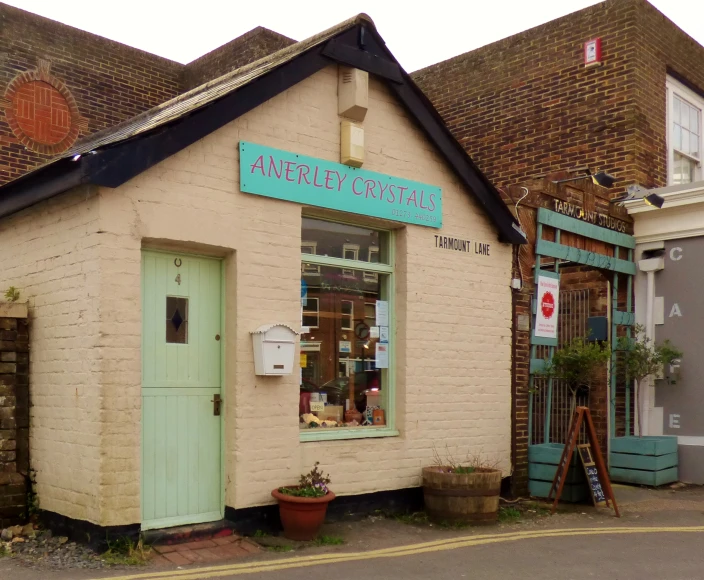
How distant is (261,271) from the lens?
23.1ft

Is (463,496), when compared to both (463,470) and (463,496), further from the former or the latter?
(463,470)

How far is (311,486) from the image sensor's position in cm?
696

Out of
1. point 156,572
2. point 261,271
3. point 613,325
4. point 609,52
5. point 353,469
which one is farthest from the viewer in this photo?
point 609,52

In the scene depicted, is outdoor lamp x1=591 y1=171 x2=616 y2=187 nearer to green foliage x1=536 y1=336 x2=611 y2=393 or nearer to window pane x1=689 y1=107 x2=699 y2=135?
green foliage x1=536 y1=336 x2=611 y2=393

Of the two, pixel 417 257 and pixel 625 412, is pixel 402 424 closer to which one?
pixel 417 257

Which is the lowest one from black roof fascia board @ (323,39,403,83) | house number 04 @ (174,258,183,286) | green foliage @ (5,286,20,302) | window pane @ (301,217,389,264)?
green foliage @ (5,286,20,302)

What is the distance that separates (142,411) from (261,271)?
158cm

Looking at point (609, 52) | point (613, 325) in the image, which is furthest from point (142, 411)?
point (609, 52)

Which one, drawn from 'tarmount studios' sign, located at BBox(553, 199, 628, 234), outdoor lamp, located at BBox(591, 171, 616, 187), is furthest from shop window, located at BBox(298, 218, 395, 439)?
outdoor lamp, located at BBox(591, 171, 616, 187)

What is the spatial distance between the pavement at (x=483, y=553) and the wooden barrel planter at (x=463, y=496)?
0.14 metres

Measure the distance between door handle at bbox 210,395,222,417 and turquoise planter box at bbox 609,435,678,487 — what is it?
595cm

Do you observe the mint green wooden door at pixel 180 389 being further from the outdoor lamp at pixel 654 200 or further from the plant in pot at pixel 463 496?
the outdoor lamp at pixel 654 200

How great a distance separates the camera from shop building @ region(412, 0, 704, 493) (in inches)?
460

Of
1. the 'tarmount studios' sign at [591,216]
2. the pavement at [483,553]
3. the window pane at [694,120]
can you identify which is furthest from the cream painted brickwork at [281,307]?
the window pane at [694,120]
